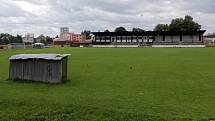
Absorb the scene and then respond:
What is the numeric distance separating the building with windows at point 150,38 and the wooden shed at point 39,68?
11415 centimetres

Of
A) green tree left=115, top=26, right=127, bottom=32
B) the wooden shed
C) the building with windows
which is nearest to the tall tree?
the building with windows

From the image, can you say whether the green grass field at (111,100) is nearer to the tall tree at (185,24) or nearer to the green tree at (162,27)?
the tall tree at (185,24)

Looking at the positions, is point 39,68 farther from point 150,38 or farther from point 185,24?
point 185,24

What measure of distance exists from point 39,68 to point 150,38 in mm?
127017

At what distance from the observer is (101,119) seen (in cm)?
843

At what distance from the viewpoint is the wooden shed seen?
16203 millimetres

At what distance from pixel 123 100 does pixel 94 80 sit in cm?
615

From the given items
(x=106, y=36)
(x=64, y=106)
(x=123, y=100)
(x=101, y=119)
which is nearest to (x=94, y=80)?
(x=123, y=100)

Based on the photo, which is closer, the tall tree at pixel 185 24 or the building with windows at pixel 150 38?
the building with windows at pixel 150 38

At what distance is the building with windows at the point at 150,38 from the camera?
440 feet

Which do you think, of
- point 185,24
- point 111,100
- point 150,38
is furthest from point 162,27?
point 111,100

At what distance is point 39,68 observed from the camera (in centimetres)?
1655

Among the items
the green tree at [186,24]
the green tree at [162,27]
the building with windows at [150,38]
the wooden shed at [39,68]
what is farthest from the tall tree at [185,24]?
the wooden shed at [39,68]

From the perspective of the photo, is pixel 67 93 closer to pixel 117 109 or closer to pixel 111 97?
pixel 111 97
